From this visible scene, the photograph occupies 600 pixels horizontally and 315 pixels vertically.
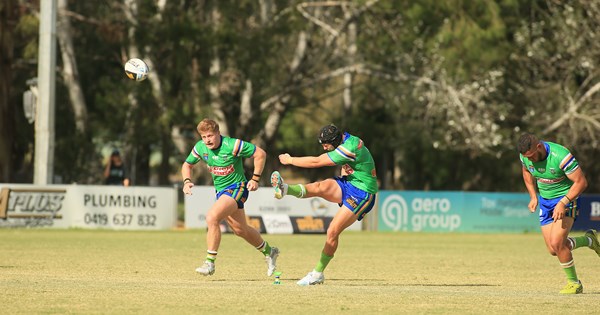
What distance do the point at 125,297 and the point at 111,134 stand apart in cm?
3089

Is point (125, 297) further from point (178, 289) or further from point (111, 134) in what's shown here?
point (111, 134)

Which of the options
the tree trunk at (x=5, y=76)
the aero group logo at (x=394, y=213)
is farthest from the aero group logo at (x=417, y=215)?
the tree trunk at (x=5, y=76)

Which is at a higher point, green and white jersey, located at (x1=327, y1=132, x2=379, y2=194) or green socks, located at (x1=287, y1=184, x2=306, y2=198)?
green and white jersey, located at (x1=327, y1=132, x2=379, y2=194)

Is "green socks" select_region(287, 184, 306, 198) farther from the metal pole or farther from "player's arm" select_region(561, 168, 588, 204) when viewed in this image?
the metal pole

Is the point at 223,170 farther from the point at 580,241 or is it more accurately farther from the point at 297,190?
the point at 580,241

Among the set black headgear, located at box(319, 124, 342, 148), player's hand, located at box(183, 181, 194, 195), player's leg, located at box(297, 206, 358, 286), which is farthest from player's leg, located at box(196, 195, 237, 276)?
black headgear, located at box(319, 124, 342, 148)

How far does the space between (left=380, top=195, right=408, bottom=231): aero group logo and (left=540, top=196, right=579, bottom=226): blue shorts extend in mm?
21108

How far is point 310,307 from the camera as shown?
12031 millimetres

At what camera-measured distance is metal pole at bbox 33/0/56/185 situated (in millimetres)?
32531

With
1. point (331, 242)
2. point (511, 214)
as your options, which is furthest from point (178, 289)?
point (511, 214)

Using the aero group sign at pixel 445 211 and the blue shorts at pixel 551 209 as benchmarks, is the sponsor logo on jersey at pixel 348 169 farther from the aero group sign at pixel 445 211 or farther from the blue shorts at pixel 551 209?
the aero group sign at pixel 445 211

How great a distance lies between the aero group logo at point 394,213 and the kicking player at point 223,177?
20259mm

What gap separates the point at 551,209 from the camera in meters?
14.2

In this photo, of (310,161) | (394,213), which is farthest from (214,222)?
(394,213)
